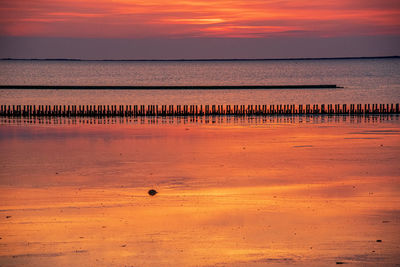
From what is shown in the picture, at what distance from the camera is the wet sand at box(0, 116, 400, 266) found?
17.6m

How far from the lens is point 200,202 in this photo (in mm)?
23672

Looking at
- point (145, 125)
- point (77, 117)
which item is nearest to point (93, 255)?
point (145, 125)

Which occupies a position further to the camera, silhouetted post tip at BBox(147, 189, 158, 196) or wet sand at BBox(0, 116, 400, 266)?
silhouetted post tip at BBox(147, 189, 158, 196)

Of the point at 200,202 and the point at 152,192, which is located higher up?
the point at 200,202

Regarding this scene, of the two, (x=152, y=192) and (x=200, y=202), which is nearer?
(x=200, y=202)

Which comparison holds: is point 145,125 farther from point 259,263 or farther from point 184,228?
point 259,263

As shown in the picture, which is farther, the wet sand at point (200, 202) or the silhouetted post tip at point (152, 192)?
the silhouetted post tip at point (152, 192)

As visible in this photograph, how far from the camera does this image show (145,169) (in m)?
31.7

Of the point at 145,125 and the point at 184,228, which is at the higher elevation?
the point at 184,228

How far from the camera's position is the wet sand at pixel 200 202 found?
1756 cm

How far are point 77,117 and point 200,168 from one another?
1462 inches

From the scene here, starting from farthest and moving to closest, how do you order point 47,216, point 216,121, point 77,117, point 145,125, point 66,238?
point 77,117 < point 216,121 < point 145,125 < point 47,216 < point 66,238

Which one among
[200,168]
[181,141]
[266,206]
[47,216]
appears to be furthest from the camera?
[181,141]

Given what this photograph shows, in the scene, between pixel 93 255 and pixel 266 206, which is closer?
pixel 93 255
